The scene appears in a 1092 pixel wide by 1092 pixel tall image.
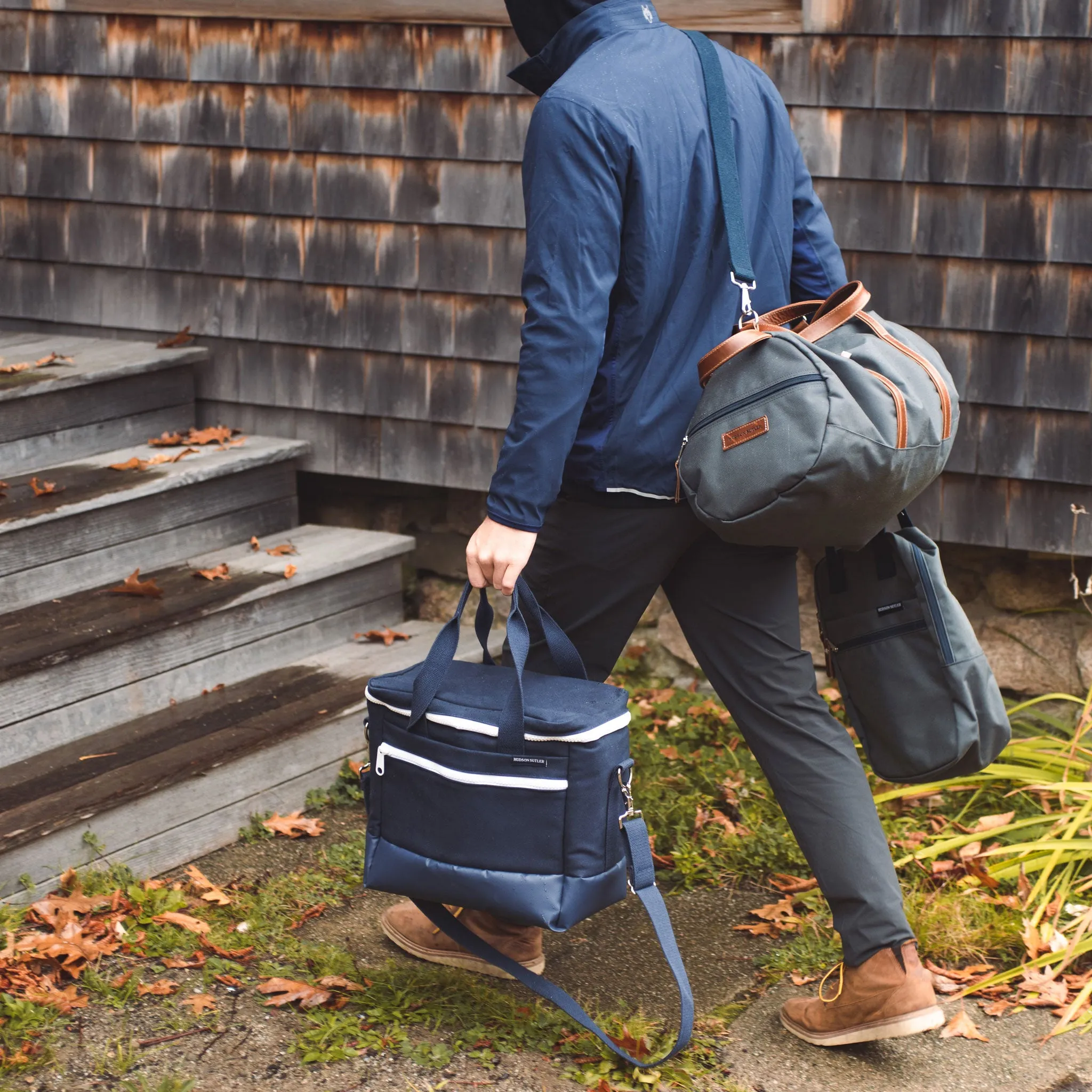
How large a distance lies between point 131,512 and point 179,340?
0.95 metres

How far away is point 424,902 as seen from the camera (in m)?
2.71

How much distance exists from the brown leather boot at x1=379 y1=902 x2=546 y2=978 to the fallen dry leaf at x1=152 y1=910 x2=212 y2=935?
0.40 meters

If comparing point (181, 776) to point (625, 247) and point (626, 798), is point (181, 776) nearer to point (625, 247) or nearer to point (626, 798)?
point (626, 798)

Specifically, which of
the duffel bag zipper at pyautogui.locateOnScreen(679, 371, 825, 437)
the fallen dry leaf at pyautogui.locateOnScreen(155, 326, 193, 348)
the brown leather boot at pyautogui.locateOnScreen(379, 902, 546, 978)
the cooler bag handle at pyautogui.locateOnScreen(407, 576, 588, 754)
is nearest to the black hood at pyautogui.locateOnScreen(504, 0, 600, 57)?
the duffel bag zipper at pyautogui.locateOnScreen(679, 371, 825, 437)

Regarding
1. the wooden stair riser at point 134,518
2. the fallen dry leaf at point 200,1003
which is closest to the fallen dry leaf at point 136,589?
the wooden stair riser at point 134,518

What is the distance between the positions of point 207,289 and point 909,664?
9.94ft

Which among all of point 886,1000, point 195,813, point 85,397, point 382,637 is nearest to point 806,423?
point 886,1000

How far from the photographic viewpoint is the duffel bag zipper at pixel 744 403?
7.53 ft

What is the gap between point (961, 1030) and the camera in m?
2.72

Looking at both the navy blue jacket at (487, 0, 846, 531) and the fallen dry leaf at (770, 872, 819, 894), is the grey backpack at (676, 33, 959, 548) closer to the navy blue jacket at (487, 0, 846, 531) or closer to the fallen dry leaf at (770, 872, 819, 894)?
the navy blue jacket at (487, 0, 846, 531)

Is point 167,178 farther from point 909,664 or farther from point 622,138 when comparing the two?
point 909,664

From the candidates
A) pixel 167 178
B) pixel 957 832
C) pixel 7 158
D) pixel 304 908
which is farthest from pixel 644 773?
pixel 7 158

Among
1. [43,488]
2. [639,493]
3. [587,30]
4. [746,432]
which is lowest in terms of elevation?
[43,488]

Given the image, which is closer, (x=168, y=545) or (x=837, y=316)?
(x=837, y=316)
